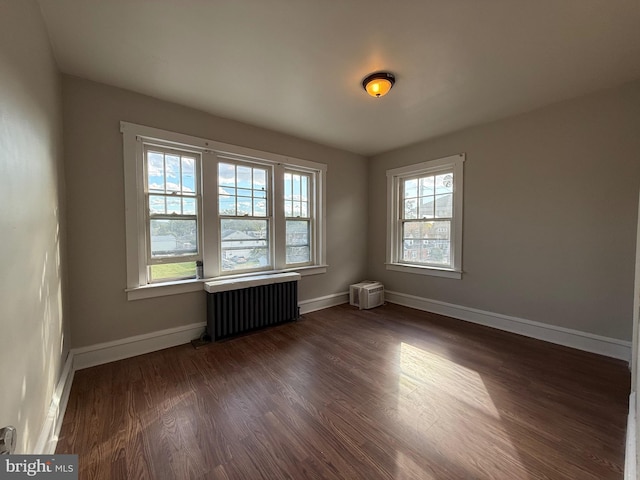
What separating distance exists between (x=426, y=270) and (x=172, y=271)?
3437 millimetres

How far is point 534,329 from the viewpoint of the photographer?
296cm

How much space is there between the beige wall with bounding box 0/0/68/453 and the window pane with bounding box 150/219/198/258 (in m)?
0.88

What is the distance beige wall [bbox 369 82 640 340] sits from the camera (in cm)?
245

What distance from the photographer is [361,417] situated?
172 cm

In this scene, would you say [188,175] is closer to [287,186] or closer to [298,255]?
[287,186]

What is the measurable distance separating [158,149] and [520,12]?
10.6 feet

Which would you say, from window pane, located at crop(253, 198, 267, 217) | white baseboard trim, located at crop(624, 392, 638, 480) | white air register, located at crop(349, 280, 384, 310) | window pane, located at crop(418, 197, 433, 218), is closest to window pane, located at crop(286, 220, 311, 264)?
window pane, located at crop(253, 198, 267, 217)

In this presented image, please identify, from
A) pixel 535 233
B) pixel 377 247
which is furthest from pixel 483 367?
pixel 377 247

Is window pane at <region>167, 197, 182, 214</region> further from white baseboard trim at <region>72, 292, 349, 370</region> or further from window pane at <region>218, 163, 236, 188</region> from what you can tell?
white baseboard trim at <region>72, 292, 349, 370</region>

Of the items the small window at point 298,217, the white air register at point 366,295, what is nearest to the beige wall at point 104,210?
the small window at point 298,217

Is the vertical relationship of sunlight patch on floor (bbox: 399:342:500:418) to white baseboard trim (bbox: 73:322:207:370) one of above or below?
below

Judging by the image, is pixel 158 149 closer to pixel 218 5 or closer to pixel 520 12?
pixel 218 5

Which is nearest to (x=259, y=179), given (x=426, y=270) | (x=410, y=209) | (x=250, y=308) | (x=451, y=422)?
(x=250, y=308)

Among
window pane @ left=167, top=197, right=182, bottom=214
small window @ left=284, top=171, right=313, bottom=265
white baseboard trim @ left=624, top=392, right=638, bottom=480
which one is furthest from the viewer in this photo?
small window @ left=284, top=171, right=313, bottom=265
